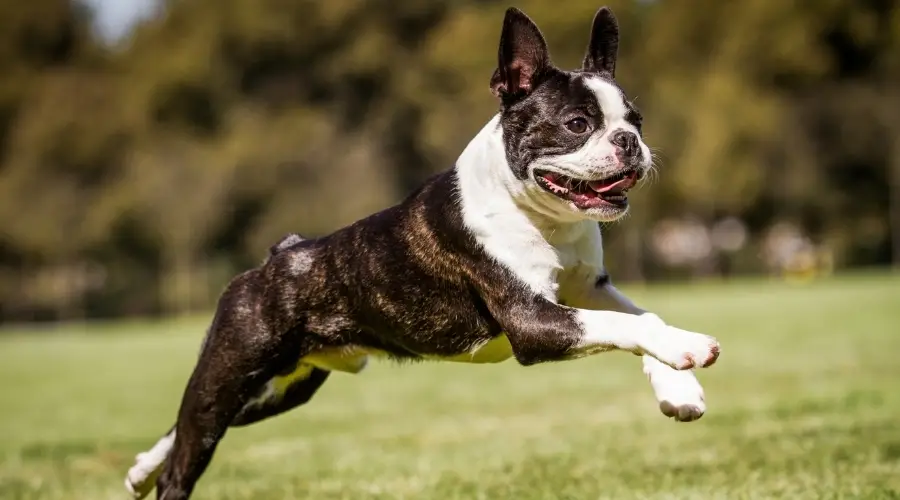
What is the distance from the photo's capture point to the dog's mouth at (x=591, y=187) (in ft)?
18.0

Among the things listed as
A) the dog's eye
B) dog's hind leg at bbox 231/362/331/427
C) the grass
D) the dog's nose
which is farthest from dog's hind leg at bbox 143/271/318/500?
the dog's nose

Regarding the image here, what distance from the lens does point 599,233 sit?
5879mm

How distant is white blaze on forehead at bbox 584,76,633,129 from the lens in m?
5.59

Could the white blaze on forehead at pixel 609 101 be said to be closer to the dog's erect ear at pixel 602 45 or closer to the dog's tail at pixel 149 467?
the dog's erect ear at pixel 602 45

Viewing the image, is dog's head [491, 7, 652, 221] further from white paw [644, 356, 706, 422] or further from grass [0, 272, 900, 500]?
grass [0, 272, 900, 500]

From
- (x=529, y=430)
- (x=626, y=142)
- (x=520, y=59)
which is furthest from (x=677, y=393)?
(x=529, y=430)

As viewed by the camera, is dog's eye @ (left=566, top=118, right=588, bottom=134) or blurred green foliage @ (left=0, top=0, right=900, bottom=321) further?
blurred green foliage @ (left=0, top=0, right=900, bottom=321)

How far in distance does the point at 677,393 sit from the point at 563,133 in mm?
1357

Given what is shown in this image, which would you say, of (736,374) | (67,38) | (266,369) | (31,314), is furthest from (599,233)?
(67,38)

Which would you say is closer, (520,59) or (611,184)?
(611,184)

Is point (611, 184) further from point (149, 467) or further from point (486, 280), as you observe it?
point (149, 467)

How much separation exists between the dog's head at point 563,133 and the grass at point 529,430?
205 centimetres

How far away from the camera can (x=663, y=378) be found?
5.38 metres

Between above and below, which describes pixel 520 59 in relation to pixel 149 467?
above
